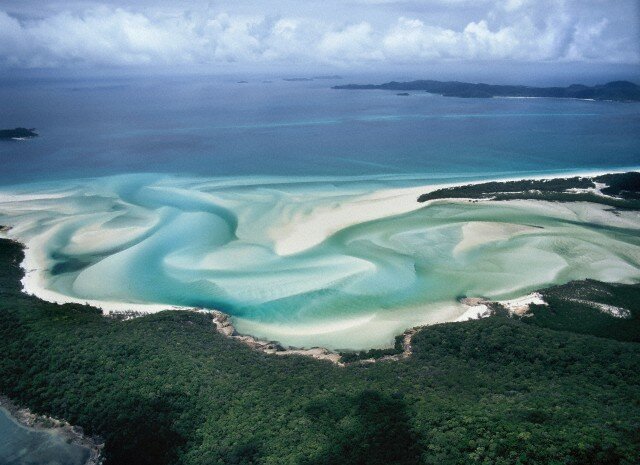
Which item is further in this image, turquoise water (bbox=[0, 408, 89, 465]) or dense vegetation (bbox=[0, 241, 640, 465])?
turquoise water (bbox=[0, 408, 89, 465])

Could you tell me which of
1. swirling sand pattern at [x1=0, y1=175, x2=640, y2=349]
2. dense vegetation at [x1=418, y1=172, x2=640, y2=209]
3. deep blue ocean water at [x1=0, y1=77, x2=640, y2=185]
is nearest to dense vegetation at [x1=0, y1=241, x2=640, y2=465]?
swirling sand pattern at [x1=0, y1=175, x2=640, y2=349]

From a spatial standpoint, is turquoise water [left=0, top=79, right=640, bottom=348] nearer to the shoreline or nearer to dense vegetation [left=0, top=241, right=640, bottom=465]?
dense vegetation [left=0, top=241, right=640, bottom=465]

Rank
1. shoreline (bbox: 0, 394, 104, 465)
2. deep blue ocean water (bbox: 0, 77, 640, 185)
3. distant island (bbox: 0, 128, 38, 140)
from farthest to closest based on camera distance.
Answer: distant island (bbox: 0, 128, 38, 140) → deep blue ocean water (bbox: 0, 77, 640, 185) → shoreline (bbox: 0, 394, 104, 465)

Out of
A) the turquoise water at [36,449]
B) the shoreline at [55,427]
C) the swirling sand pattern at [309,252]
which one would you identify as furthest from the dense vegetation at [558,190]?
the turquoise water at [36,449]

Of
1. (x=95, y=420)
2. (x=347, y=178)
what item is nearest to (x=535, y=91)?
(x=347, y=178)

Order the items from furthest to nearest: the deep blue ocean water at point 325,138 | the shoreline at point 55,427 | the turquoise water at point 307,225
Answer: the deep blue ocean water at point 325,138
the turquoise water at point 307,225
the shoreline at point 55,427

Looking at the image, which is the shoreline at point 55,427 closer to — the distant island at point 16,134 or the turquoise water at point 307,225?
the turquoise water at point 307,225

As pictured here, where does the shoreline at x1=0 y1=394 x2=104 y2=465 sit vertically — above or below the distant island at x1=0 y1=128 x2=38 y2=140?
below

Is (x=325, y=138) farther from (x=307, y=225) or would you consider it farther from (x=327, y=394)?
(x=327, y=394)
